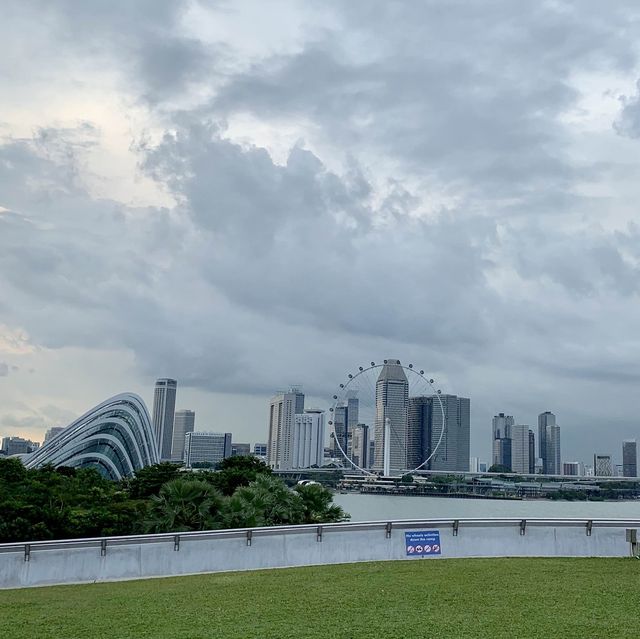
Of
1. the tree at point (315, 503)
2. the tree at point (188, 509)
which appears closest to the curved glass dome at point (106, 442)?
the tree at point (315, 503)

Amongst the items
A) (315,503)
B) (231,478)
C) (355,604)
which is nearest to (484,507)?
(231,478)

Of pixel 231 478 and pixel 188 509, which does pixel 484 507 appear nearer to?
pixel 231 478

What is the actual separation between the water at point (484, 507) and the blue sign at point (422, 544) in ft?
196

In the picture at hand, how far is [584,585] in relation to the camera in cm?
1309

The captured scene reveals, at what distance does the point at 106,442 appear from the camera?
3204 inches

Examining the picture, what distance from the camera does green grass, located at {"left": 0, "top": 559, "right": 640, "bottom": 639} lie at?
10109mm

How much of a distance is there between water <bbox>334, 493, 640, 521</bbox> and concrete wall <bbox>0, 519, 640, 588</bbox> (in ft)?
195

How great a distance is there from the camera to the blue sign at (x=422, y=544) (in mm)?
17344

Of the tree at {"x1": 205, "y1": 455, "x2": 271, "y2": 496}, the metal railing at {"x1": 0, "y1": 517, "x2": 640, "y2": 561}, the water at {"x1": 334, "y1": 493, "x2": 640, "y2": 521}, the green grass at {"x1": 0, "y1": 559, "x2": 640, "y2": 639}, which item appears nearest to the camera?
Answer: the green grass at {"x1": 0, "y1": 559, "x2": 640, "y2": 639}

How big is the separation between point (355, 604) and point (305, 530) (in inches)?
226

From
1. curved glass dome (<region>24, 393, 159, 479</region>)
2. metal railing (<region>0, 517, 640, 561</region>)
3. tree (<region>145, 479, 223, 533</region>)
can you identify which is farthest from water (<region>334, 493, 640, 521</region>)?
metal railing (<region>0, 517, 640, 561</region>)

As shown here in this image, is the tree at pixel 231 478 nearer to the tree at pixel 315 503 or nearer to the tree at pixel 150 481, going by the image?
the tree at pixel 150 481

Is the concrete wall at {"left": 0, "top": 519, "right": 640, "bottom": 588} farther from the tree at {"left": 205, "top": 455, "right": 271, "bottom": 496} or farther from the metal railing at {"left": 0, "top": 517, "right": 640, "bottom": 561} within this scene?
the tree at {"left": 205, "top": 455, "right": 271, "bottom": 496}

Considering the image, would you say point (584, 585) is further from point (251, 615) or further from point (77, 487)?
point (77, 487)
